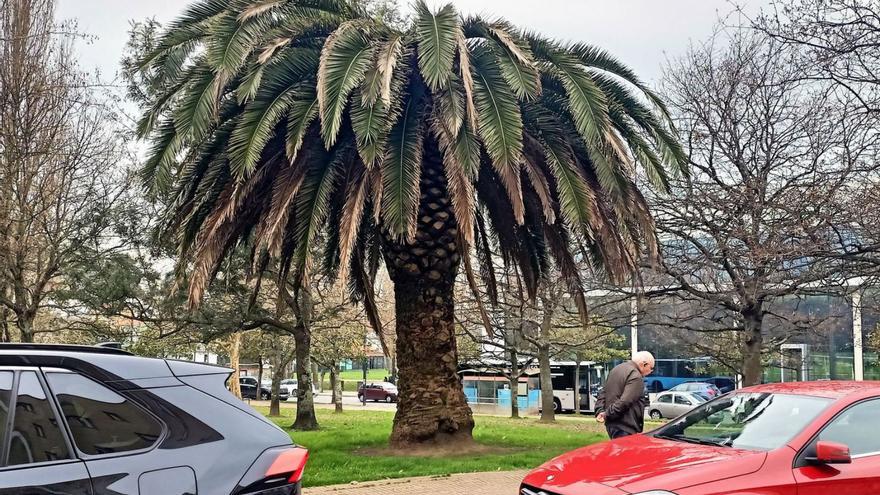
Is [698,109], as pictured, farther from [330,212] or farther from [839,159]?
[330,212]

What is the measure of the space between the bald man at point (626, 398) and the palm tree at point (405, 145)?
2.73 meters

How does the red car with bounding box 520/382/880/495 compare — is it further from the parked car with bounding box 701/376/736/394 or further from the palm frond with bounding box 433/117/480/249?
the parked car with bounding box 701/376/736/394

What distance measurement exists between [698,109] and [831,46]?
501 centimetres

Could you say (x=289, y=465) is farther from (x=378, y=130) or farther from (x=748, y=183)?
(x=748, y=183)

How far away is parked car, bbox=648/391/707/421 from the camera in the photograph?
124ft

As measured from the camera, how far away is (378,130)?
32.7ft

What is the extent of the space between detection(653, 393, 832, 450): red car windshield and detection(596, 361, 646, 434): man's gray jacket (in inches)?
55.4

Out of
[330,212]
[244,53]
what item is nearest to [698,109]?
[330,212]

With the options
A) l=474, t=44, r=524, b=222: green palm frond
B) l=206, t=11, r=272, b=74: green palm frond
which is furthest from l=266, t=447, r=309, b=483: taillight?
l=206, t=11, r=272, b=74: green palm frond

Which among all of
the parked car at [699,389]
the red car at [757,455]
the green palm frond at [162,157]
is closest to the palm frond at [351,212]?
the green palm frond at [162,157]

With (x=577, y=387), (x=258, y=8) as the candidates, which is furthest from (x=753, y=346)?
(x=577, y=387)

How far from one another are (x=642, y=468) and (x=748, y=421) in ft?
3.85

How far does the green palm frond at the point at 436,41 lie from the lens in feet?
32.0

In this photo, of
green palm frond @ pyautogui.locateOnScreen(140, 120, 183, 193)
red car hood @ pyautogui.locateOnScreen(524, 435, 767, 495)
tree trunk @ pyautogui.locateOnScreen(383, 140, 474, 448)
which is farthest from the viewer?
tree trunk @ pyautogui.locateOnScreen(383, 140, 474, 448)
